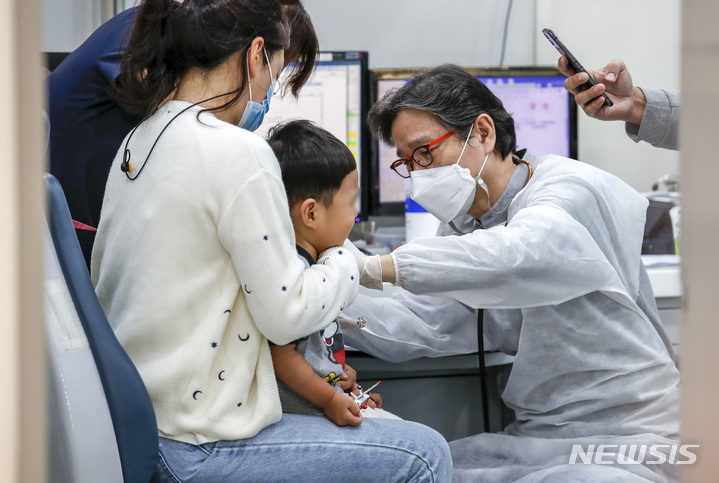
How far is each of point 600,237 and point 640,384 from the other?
0.28 metres

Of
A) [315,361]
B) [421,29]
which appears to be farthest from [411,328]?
[421,29]

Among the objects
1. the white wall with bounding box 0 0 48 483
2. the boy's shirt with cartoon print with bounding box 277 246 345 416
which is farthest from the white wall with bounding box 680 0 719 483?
the boy's shirt with cartoon print with bounding box 277 246 345 416

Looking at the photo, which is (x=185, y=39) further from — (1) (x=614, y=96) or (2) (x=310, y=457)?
(1) (x=614, y=96)

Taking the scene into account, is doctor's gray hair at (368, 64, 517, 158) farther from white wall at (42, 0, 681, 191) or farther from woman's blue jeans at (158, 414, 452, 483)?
white wall at (42, 0, 681, 191)

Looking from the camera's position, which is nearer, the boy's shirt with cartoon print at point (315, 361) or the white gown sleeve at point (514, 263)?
the boy's shirt with cartoon print at point (315, 361)

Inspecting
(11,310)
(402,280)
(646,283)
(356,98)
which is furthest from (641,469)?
(356,98)

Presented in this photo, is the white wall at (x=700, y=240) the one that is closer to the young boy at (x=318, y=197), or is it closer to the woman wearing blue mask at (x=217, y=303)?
the woman wearing blue mask at (x=217, y=303)

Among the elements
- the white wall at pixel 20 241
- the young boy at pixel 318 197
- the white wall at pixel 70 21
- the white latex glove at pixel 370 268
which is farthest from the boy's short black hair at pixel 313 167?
the white wall at pixel 70 21

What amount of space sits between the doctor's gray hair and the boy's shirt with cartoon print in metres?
0.49

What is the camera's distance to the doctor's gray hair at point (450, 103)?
1.34 m

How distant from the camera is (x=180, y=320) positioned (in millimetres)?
783

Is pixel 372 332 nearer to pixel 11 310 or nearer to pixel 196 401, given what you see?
pixel 196 401

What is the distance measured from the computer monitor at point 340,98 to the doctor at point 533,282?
669 millimetres

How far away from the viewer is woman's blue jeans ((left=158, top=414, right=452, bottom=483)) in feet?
2.56
